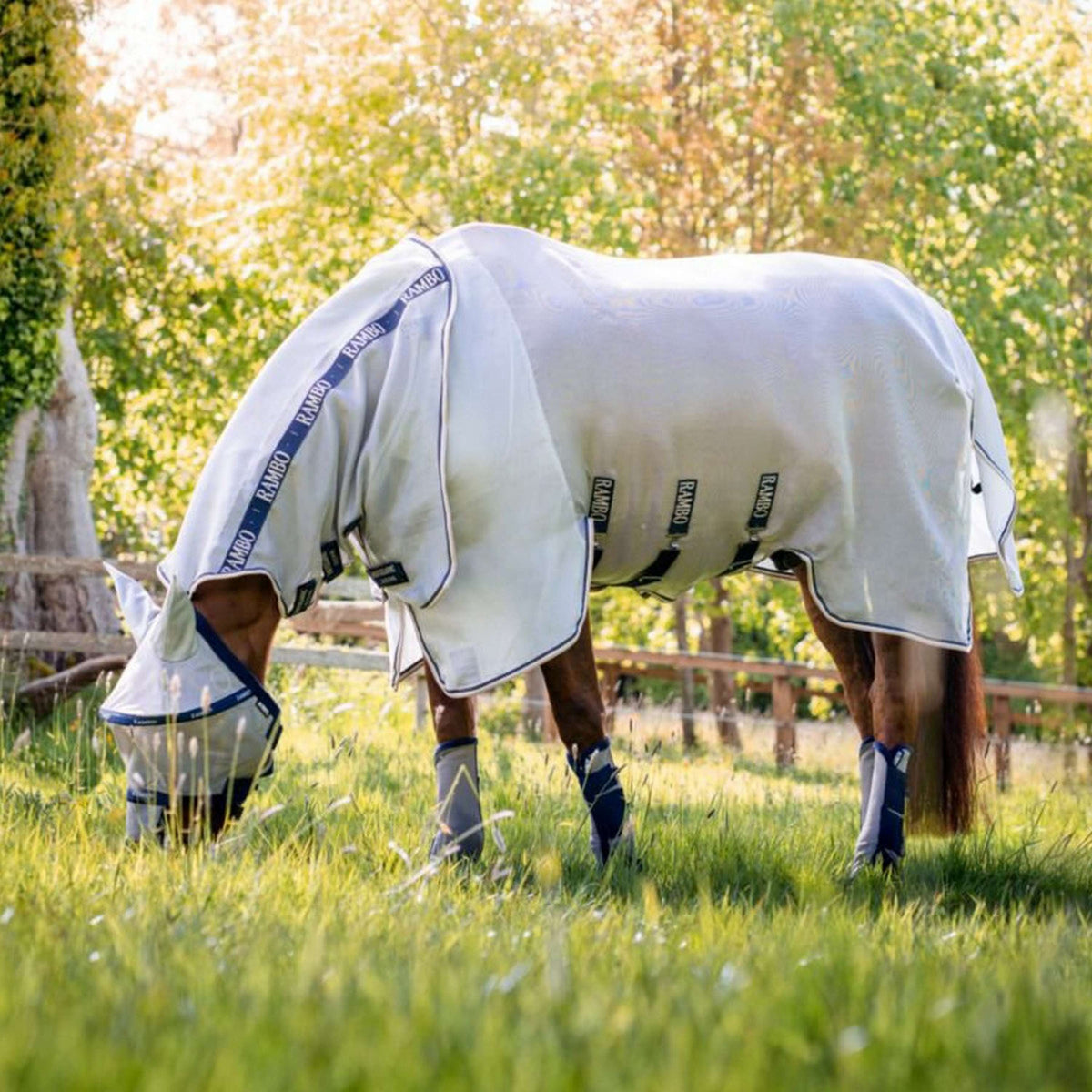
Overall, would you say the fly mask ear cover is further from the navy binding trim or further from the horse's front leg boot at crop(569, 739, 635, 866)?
the horse's front leg boot at crop(569, 739, 635, 866)

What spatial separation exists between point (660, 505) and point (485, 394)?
0.66 meters

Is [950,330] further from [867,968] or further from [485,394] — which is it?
[867,968]

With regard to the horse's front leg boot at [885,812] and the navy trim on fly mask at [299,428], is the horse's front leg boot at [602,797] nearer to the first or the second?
the horse's front leg boot at [885,812]

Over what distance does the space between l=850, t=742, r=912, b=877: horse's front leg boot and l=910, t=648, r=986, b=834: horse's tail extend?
3.2 inches

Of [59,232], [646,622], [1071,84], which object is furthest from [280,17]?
[1071,84]

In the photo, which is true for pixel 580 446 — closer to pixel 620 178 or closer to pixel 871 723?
pixel 871 723

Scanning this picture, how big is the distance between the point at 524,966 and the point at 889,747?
2.84m

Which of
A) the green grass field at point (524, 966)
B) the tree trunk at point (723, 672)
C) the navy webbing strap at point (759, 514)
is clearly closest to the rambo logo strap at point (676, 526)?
the navy webbing strap at point (759, 514)

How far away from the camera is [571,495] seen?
4.28 meters

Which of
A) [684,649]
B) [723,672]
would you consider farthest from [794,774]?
[723,672]

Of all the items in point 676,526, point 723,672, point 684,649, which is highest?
point 676,526

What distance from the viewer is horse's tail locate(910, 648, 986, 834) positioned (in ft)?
16.3

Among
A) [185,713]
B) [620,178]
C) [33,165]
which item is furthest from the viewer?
[620,178]

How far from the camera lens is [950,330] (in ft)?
17.1
